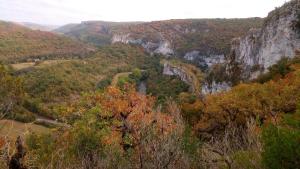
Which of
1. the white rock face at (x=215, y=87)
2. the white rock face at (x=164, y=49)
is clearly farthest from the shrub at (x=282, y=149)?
the white rock face at (x=164, y=49)

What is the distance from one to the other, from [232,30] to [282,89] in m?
117

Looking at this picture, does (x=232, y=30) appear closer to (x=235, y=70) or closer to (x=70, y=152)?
(x=235, y=70)

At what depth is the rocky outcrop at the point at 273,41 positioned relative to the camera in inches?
2057

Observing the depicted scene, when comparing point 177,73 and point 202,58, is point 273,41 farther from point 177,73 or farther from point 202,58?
point 202,58

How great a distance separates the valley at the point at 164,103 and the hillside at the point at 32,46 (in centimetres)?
79

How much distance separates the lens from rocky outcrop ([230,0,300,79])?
171ft

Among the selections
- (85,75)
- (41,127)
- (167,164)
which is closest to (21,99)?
(167,164)

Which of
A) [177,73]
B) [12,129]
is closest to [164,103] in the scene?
[177,73]

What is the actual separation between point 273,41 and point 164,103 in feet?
62.3

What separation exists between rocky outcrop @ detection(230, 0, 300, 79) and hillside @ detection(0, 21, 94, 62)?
8864 cm

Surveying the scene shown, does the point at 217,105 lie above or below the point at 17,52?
above

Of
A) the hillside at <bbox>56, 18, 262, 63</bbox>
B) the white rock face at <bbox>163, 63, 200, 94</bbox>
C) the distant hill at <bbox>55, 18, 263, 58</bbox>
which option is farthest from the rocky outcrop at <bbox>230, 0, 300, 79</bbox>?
the distant hill at <bbox>55, 18, 263, 58</bbox>

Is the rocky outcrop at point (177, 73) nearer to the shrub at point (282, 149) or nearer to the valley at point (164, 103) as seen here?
the valley at point (164, 103)

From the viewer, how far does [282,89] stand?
112 feet
